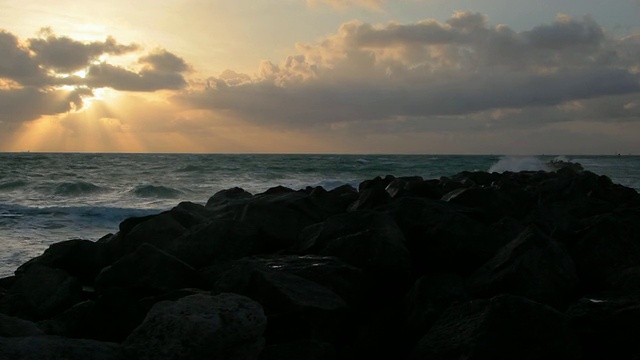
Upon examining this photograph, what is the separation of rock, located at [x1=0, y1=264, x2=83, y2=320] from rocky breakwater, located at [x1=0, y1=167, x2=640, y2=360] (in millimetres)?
11

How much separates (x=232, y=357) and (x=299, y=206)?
12.8 ft

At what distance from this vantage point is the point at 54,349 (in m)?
3.06

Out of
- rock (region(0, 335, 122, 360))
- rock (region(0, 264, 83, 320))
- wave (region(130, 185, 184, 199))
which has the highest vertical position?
rock (region(0, 335, 122, 360))

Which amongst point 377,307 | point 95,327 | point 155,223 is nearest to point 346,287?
point 377,307

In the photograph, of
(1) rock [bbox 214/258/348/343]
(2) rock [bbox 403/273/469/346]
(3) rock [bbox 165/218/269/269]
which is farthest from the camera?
(3) rock [bbox 165/218/269/269]

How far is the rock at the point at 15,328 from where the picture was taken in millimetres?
3617

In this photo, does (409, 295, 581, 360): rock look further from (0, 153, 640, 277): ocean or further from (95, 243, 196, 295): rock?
(0, 153, 640, 277): ocean

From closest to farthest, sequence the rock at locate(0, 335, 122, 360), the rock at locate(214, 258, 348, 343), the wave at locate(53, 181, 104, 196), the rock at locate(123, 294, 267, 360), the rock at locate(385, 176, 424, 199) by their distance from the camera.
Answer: the rock at locate(0, 335, 122, 360) → the rock at locate(123, 294, 267, 360) → the rock at locate(214, 258, 348, 343) → the rock at locate(385, 176, 424, 199) → the wave at locate(53, 181, 104, 196)

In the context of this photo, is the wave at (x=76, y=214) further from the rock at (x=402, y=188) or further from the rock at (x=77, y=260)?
the rock at (x=77, y=260)

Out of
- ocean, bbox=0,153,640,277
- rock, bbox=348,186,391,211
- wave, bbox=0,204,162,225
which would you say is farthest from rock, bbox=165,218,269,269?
wave, bbox=0,204,162,225

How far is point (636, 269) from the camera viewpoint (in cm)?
489

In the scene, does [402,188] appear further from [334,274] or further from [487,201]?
[334,274]

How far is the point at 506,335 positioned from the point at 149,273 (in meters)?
3.00

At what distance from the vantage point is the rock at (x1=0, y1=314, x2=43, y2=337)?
362cm
